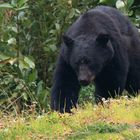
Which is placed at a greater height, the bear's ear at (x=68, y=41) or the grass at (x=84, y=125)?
the bear's ear at (x=68, y=41)

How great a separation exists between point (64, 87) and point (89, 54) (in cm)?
59

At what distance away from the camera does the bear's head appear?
29.1 feet

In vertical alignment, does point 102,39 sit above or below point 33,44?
above

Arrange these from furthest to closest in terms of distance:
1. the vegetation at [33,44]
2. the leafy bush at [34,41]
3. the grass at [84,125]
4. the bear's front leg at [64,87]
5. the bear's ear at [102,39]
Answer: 1. the leafy bush at [34,41]
2. the vegetation at [33,44]
3. the bear's front leg at [64,87]
4. the bear's ear at [102,39]
5. the grass at [84,125]

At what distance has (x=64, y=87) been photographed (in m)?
9.05

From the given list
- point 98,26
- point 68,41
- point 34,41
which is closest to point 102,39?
point 98,26

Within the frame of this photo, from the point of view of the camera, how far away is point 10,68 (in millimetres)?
11844

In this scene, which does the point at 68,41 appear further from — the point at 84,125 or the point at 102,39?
the point at 84,125

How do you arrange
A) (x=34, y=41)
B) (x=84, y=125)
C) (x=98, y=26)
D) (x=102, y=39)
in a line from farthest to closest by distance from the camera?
(x=34, y=41)
(x=98, y=26)
(x=102, y=39)
(x=84, y=125)

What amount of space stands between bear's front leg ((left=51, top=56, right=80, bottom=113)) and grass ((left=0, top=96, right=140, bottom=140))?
200 centimetres

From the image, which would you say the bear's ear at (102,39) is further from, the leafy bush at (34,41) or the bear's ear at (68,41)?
the leafy bush at (34,41)

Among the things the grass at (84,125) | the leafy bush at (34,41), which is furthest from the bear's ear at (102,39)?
the leafy bush at (34,41)

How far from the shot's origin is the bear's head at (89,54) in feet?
29.1

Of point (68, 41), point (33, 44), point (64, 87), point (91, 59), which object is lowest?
point (33, 44)
